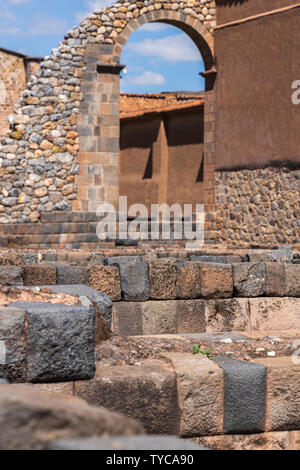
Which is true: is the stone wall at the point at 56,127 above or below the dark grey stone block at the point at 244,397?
above

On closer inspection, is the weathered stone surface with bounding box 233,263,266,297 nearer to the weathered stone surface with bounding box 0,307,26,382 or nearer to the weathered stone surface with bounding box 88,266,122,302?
the weathered stone surface with bounding box 88,266,122,302

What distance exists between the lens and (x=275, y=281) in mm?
6516

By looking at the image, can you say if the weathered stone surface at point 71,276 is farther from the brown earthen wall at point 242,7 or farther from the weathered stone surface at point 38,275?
the brown earthen wall at point 242,7

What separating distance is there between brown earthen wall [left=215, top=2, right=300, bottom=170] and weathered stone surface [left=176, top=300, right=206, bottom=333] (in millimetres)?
8070

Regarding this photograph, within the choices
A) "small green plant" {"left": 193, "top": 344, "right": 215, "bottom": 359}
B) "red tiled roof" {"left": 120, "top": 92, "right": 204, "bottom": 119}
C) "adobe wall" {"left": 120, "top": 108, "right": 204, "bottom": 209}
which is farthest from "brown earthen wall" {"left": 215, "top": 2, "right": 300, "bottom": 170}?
"small green plant" {"left": 193, "top": 344, "right": 215, "bottom": 359}

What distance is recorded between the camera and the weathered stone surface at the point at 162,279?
5.96 m

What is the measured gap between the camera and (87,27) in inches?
566

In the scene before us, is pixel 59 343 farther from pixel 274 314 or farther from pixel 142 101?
pixel 142 101

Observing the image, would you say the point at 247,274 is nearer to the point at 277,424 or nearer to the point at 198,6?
the point at 277,424

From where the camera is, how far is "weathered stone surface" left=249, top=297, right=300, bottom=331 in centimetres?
638

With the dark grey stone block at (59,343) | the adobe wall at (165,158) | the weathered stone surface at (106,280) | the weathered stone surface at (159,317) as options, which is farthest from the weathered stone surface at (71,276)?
the adobe wall at (165,158)

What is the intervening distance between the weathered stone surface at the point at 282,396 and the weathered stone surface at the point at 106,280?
2.29 metres

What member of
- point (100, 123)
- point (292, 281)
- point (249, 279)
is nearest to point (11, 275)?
point (249, 279)

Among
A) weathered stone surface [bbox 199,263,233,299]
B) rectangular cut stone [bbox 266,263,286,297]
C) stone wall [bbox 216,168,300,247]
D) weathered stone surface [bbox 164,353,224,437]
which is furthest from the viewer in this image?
stone wall [bbox 216,168,300,247]
